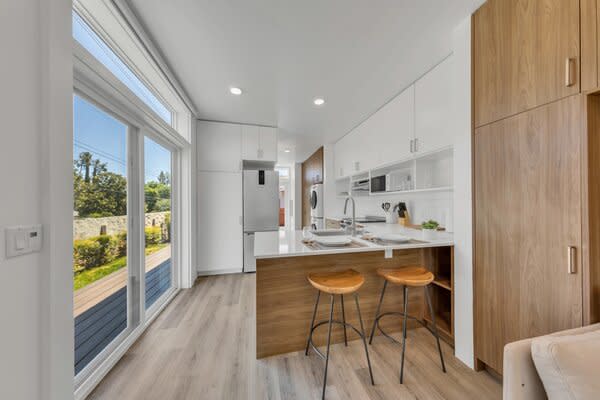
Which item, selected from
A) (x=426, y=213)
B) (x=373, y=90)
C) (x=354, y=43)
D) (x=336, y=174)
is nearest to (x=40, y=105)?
(x=354, y=43)

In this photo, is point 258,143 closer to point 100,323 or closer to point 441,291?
point 100,323

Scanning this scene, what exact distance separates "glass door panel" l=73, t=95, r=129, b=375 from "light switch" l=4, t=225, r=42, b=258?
1.85ft

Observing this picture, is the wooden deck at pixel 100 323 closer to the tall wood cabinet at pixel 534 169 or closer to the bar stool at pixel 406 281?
the bar stool at pixel 406 281

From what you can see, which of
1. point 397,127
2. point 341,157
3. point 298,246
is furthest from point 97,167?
point 341,157

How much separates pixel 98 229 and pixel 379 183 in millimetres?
3161

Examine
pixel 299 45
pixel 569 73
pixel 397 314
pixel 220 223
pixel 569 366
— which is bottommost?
pixel 397 314

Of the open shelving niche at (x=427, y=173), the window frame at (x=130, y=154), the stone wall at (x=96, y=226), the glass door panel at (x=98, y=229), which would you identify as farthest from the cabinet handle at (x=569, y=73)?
the stone wall at (x=96, y=226)

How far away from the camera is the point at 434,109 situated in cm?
222

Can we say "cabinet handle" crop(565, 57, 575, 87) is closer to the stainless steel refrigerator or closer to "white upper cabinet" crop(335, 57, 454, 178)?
"white upper cabinet" crop(335, 57, 454, 178)

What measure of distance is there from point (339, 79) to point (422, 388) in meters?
2.79

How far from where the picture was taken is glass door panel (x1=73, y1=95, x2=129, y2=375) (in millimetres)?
1405

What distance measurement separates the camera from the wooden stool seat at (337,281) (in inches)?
58.1

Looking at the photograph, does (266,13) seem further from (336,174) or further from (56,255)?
(336,174)

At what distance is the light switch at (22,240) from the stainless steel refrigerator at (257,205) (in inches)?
118
